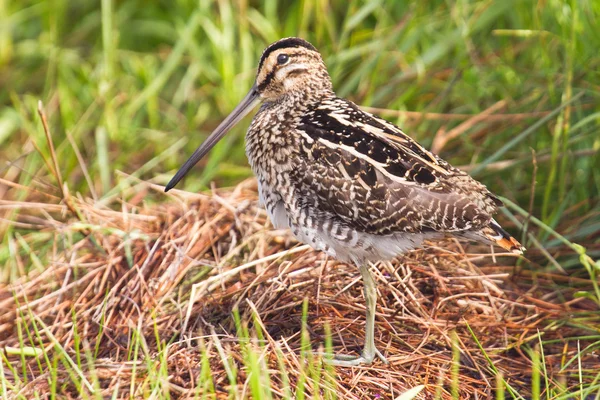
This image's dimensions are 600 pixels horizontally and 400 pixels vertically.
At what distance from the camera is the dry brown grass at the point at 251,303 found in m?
3.57

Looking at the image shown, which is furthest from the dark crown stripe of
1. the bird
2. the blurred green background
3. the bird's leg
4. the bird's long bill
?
the blurred green background

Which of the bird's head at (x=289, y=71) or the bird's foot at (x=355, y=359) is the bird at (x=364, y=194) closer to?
the bird's foot at (x=355, y=359)

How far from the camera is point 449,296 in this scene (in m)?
4.02

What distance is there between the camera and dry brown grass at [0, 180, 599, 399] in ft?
11.7

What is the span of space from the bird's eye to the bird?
1.01 feet

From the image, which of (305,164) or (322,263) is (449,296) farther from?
(305,164)

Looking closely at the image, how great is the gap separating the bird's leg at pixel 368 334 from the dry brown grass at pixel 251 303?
0.04 meters

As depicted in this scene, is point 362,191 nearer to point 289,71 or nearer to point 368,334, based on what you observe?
point 368,334

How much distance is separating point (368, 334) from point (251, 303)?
488mm

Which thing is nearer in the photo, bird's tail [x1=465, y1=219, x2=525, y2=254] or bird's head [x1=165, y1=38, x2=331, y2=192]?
bird's tail [x1=465, y1=219, x2=525, y2=254]

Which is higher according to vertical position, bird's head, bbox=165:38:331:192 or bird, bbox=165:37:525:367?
bird's head, bbox=165:38:331:192

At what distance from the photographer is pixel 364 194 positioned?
3.54 m

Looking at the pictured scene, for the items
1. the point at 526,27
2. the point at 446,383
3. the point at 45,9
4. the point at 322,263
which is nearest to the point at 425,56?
the point at 526,27

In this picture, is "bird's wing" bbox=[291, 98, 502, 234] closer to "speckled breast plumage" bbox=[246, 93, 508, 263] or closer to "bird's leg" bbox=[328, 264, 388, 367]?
"speckled breast plumage" bbox=[246, 93, 508, 263]
